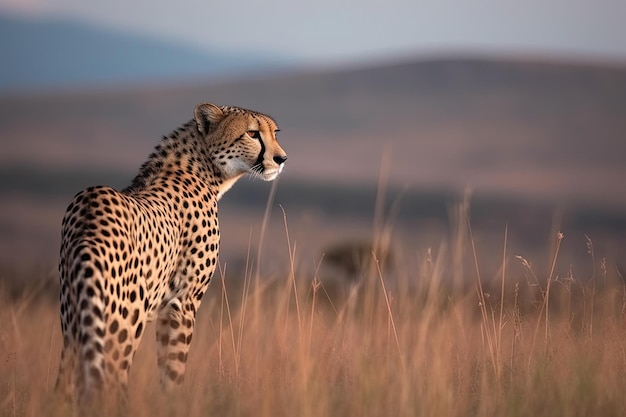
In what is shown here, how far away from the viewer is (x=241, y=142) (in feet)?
15.7

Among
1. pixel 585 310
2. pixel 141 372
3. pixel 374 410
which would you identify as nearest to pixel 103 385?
pixel 141 372


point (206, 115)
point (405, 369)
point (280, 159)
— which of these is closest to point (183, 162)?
point (206, 115)

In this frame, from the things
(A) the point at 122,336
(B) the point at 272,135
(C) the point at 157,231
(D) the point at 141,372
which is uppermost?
(B) the point at 272,135

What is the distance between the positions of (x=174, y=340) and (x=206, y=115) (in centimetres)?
111

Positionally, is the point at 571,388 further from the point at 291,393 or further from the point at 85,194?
the point at 85,194

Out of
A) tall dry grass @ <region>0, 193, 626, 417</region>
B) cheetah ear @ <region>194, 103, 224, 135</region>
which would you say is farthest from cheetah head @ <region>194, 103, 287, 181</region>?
tall dry grass @ <region>0, 193, 626, 417</region>

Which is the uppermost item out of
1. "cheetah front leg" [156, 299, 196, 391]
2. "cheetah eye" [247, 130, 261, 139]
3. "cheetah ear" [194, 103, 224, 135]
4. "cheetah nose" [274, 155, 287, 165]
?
"cheetah ear" [194, 103, 224, 135]

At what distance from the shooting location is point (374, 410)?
3.61 metres

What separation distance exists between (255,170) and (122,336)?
4.79 ft

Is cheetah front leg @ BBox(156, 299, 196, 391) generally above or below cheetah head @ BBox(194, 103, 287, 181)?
below

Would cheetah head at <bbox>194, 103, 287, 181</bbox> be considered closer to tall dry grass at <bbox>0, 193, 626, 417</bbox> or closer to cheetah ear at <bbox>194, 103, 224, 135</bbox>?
cheetah ear at <bbox>194, 103, 224, 135</bbox>

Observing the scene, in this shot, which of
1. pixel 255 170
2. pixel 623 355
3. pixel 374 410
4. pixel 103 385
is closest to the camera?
pixel 103 385

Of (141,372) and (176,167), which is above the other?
(176,167)

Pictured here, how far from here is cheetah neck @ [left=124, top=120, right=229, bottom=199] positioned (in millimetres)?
4609
